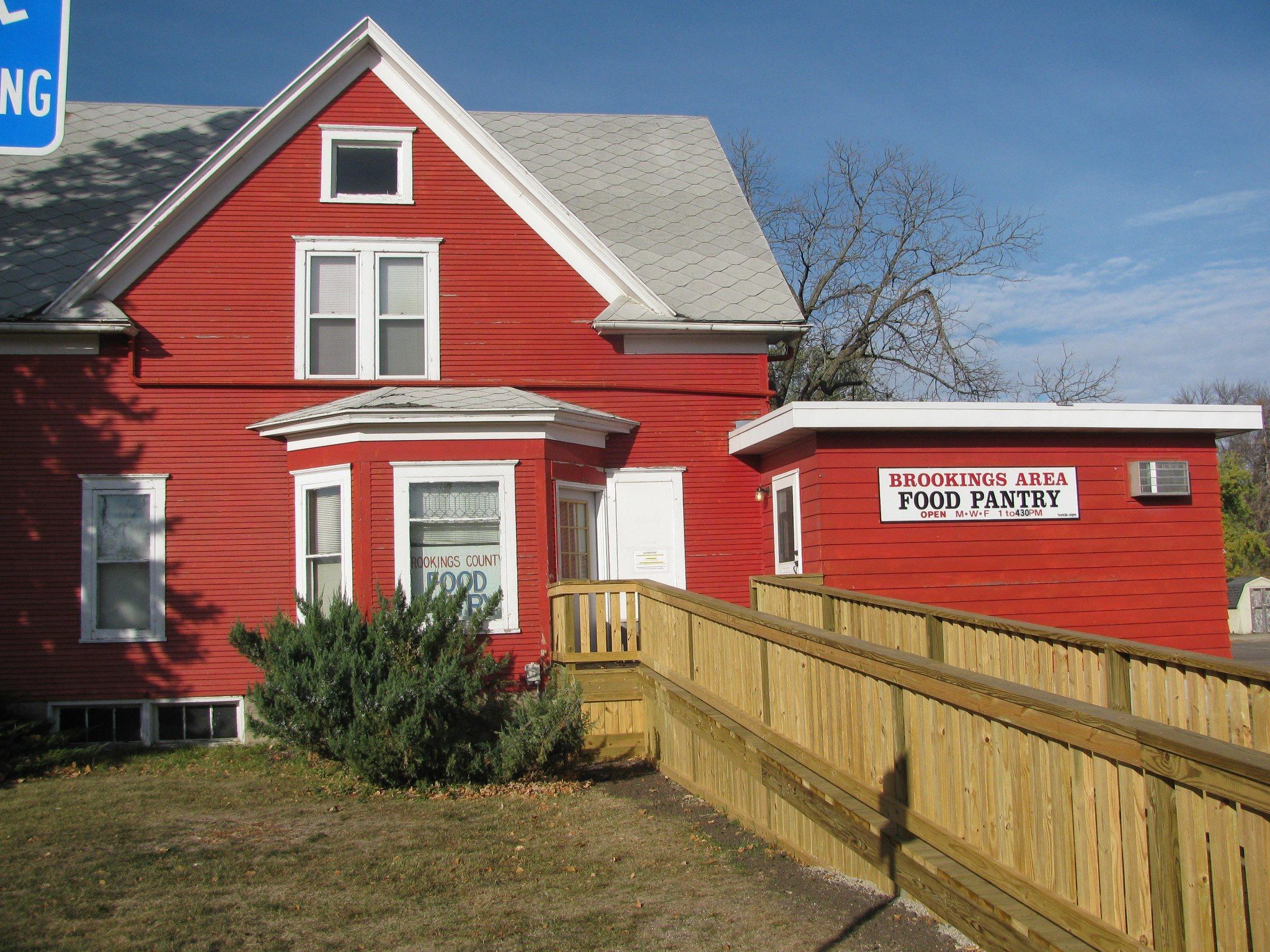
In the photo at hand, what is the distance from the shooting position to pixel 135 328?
473 inches

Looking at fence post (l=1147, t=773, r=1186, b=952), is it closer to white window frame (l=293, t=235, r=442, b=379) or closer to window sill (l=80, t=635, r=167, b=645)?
white window frame (l=293, t=235, r=442, b=379)

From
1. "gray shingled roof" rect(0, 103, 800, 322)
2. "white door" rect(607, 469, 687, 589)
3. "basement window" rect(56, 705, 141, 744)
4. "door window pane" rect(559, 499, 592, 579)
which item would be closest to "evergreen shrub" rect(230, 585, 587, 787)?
"door window pane" rect(559, 499, 592, 579)

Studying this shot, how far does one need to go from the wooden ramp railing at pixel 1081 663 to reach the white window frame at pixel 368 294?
573 centimetres

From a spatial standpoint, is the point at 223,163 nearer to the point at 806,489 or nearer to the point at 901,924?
the point at 806,489

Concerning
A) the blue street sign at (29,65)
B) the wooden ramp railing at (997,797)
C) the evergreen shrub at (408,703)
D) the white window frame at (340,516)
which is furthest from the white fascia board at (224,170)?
the wooden ramp railing at (997,797)

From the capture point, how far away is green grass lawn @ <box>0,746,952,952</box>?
16.8ft

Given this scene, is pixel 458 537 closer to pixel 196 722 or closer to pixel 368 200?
pixel 196 722

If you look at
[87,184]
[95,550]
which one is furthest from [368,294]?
[87,184]

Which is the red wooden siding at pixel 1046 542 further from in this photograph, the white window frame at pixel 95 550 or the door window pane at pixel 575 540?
the white window frame at pixel 95 550

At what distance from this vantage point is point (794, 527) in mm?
12125

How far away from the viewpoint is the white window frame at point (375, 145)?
1285cm

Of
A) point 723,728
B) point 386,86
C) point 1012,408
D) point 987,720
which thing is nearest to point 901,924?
point 987,720

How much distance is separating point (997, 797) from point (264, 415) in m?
10.1

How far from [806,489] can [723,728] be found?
15.9ft
